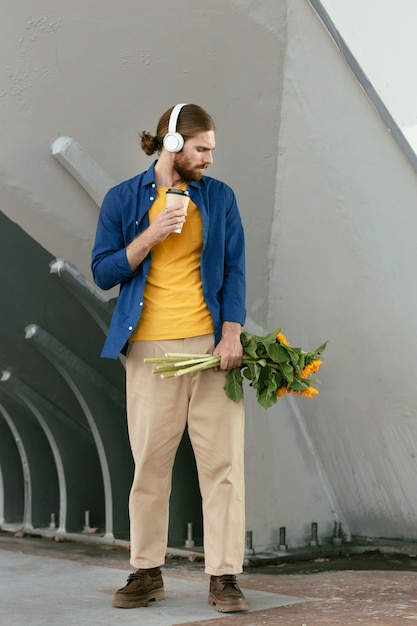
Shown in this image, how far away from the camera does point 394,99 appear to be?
4332mm

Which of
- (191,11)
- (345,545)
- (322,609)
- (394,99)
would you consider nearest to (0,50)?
(191,11)

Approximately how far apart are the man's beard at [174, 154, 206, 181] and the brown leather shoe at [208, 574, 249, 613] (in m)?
1.49

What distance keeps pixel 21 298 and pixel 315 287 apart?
211 centimetres

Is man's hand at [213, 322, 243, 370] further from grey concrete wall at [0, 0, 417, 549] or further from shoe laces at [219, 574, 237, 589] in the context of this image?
grey concrete wall at [0, 0, 417, 549]

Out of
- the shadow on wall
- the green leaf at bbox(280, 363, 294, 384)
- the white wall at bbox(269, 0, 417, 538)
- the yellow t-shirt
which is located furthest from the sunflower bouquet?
the shadow on wall

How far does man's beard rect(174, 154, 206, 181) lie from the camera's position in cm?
355

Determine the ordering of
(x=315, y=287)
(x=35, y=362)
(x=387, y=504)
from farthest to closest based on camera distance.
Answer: (x=35, y=362)
(x=387, y=504)
(x=315, y=287)

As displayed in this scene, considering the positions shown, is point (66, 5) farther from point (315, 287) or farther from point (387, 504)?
point (387, 504)

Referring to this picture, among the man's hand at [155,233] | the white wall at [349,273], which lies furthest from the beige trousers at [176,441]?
the white wall at [349,273]

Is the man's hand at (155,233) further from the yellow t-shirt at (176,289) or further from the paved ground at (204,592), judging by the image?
the paved ground at (204,592)

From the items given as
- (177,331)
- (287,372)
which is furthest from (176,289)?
(287,372)

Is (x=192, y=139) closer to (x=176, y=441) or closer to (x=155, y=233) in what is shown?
(x=155, y=233)

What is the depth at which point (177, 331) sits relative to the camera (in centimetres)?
355

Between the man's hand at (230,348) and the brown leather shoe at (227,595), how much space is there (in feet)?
2.56
